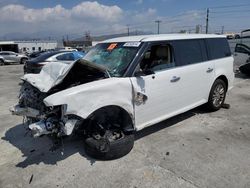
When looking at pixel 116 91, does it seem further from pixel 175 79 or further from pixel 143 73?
pixel 175 79

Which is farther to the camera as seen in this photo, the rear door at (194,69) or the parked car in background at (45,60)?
the parked car in background at (45,60)

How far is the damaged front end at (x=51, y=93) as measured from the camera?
3508 millimetres

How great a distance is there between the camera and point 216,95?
237 inches

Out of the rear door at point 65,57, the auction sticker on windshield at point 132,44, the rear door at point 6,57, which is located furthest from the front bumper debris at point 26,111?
the rear door at point 6,57

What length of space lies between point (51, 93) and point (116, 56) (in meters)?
1.33

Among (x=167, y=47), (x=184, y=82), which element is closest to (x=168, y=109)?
(x=184, y=82)

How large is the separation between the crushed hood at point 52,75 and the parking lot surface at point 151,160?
1.15 meters

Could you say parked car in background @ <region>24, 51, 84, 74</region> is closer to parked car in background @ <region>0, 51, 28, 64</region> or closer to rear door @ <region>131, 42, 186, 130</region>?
rear door @ <region>131, 42, 186, 130</region>

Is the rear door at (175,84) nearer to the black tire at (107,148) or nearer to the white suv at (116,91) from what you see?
the white suv at (116,91)

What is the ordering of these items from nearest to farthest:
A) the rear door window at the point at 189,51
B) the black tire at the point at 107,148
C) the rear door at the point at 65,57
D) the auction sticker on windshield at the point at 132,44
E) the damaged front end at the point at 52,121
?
the damaged front end at the point at 52,121 < the black tire at the point at 107,148 < the auction sticker on windshield at the point at 132,44 < the rear door window at the point at 189,51 < the rear door at the point at 65,57

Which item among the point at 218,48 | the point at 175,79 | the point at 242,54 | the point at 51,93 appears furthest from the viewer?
the point at 242,54

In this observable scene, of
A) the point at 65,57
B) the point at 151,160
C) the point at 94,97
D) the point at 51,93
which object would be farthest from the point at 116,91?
the point at 65,57

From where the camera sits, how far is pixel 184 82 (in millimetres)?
4941

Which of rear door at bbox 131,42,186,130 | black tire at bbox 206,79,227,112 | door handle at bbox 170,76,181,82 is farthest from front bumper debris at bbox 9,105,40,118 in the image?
black tire at bbox 206,79,227,112
